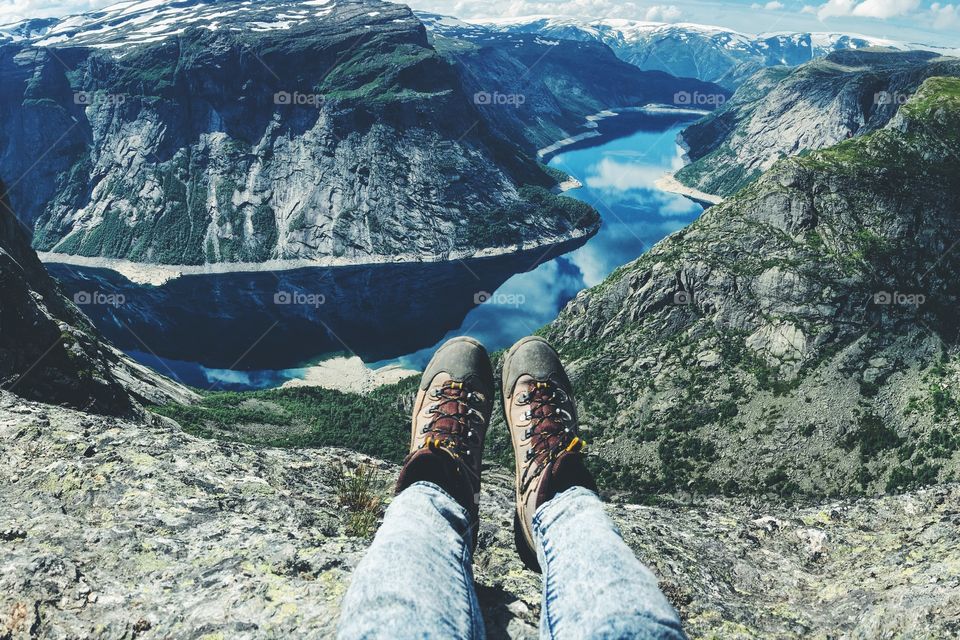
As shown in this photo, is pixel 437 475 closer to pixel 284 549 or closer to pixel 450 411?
pixel 450 411

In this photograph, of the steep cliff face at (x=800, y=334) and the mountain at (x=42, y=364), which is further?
the steep cliff face at (x=800, y=334)

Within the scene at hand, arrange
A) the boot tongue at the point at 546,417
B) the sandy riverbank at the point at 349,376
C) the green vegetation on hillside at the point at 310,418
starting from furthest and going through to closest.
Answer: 1. the sandy riverbank at the point at 349,376
2. the green vegetation on hillside at the point at 310,418
3. the boot tongue at the point at 546,417

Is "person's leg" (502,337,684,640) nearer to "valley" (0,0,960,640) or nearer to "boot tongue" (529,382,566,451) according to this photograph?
"boot tongue" (529,382,566,451)

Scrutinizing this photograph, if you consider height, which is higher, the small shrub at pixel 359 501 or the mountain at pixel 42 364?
the small shrub at pixel 359 501

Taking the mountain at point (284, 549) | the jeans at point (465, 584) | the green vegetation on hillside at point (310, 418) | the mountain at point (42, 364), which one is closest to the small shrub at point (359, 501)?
the mountain at point (284, 549)

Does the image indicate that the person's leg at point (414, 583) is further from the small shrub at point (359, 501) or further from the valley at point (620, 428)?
the small shrub at point (359, 501)

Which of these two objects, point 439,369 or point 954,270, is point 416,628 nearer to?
point 439,369
